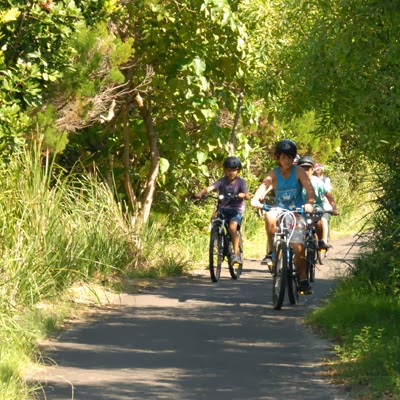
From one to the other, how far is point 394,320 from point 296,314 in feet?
7.52

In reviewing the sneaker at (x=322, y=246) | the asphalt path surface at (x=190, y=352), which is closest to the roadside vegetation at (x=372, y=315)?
the asphalt path surface at (x=190, y=352)

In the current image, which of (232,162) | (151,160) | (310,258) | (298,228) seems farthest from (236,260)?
(298,228)

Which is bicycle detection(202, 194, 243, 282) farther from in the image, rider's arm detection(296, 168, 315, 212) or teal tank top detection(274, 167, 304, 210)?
rider's arm detection(296, 168, 315, 212)

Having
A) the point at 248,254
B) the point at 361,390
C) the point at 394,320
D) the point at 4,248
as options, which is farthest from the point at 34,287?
the point at 248,254

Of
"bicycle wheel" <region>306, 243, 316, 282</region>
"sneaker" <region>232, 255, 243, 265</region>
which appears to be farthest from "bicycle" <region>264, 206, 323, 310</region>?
"sneaker" <region>232, 255, 243, 265</region>

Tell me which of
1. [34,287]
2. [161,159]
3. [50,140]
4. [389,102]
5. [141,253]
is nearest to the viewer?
[389,102]

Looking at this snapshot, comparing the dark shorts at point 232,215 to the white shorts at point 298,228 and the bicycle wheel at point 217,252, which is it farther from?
the white shorts at point 298,228

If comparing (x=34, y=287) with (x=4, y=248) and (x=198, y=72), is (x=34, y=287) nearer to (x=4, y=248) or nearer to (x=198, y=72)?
(x=4, y=248)

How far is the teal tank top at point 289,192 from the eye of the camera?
1457cm

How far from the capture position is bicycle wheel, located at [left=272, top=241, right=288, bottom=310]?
45.3 ft

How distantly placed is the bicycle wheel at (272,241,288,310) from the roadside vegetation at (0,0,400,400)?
1.97 feet

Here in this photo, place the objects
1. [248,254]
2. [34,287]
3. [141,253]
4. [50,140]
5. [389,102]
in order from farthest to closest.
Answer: [248,254] < [141,253] < [50,140] < [34,287] < [389,102]

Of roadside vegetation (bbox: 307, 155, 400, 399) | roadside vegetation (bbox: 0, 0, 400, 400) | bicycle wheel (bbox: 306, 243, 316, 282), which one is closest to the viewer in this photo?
roadside vegetation (bbox: 307, 155, 400, 399)

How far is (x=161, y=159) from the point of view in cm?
1905
